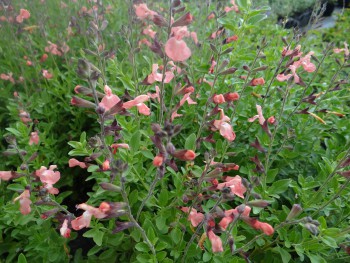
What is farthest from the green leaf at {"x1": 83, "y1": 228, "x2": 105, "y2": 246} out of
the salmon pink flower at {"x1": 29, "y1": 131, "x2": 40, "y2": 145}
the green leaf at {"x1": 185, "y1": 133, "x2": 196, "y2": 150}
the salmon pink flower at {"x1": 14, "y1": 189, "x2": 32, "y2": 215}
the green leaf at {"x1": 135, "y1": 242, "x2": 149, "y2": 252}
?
the salmon pink flower at {"x1": 29, "y1": 131, "x2": 40, "y2": 145}

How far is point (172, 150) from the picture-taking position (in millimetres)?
1224

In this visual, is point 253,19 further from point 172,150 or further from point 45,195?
point 45,195

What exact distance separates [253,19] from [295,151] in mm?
1044

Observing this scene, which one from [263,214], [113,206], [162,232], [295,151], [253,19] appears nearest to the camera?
[113,206]

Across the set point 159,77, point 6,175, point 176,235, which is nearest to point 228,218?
point 176,235

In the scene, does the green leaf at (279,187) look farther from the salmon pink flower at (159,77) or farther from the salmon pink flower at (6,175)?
the salmon pink flower at (6,175)

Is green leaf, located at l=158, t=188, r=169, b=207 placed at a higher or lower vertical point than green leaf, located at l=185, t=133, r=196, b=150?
lower

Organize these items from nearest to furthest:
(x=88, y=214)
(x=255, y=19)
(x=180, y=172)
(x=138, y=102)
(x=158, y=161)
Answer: (x=158, y=161)
(x=88, y=214)
(x=138, y=102)
(x=255, y=19)
(x=180, y=172)

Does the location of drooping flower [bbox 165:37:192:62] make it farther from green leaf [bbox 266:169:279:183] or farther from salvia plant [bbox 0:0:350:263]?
green leaf [bbox 266:169:279:183]

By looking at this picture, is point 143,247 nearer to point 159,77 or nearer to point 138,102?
point 138,102

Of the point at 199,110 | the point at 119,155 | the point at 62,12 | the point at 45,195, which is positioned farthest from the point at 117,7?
the point at 45,195

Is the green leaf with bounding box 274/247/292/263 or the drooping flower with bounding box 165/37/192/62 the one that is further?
the green leaf with bounding box 274/247/292/263

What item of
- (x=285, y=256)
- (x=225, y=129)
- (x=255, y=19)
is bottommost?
(x=285, y=256)

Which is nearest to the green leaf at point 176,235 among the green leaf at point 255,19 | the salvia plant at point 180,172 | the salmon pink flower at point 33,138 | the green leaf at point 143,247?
the salvia plant at point 180,172
